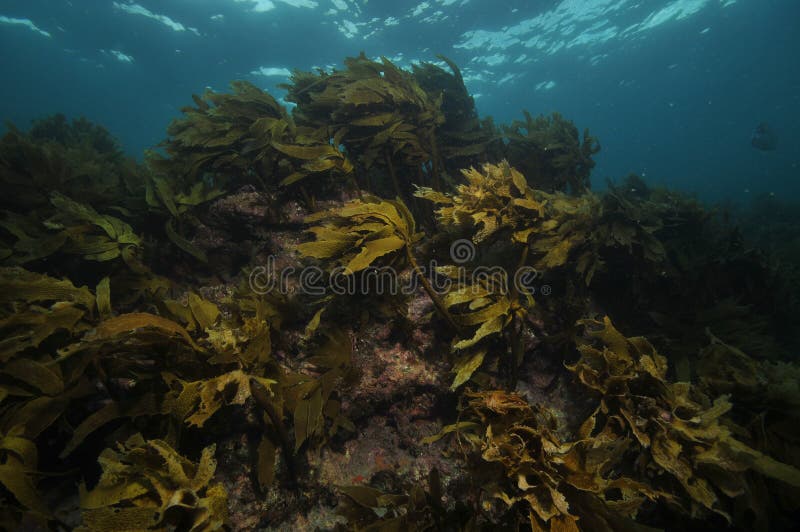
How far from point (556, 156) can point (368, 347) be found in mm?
4204

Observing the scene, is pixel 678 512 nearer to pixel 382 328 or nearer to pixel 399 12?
pixel 382 328

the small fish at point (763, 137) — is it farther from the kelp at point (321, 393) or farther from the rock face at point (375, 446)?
the kelp at point (321, 393)

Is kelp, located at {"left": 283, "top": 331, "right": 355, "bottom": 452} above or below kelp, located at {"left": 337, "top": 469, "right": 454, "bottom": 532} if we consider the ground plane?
above

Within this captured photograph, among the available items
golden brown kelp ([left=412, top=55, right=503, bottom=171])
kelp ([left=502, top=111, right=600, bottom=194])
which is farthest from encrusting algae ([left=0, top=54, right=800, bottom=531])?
kelp ([left=502, top=111, right=600, bottom=194])

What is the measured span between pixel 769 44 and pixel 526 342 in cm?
5991

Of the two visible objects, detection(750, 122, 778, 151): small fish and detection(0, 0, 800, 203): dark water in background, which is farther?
detection(0, 0, 800, 203): dark water in background

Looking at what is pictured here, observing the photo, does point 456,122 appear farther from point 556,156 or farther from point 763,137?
point 763,137

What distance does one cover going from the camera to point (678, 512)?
1792 millimetres

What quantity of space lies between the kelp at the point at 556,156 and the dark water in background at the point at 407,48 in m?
18.1

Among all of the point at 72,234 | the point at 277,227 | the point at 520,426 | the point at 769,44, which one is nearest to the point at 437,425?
the point at 520,426

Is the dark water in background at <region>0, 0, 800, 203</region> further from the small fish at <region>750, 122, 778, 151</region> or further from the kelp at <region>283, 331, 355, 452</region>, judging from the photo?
the kelp at <region>283, 331, 355, 452</region>

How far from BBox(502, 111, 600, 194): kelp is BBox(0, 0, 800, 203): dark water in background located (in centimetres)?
1809

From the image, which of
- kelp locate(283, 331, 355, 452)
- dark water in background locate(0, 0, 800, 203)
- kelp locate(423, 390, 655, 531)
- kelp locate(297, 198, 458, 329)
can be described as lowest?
kelp locate(423, 390, 655, 531)

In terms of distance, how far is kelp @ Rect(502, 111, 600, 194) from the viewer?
4789 mm
